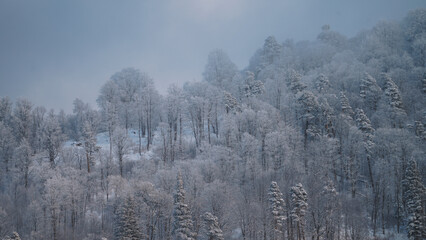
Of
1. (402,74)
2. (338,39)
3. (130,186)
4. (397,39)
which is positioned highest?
(338,39)

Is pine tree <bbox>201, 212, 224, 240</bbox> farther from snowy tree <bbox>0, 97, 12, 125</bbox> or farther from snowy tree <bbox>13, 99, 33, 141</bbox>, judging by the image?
snowy tree <bbox>0, 97, 12, 125</bbox>

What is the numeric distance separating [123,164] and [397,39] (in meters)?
70.9

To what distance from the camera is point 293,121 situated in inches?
2092

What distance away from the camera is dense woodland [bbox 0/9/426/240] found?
111 feet

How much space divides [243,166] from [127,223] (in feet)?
57.2

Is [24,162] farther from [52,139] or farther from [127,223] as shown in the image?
[127,223]

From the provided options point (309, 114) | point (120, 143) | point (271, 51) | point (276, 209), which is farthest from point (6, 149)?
point (271, 51)

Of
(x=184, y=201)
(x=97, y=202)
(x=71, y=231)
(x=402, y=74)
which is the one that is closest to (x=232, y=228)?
(x=184, y=201)

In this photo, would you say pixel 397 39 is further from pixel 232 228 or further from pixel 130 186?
pixel 130 186

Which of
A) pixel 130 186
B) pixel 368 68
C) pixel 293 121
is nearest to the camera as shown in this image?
pixel 130 186

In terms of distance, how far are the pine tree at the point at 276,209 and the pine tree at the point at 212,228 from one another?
19.6 ft

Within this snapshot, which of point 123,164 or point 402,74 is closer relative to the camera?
point 123,164

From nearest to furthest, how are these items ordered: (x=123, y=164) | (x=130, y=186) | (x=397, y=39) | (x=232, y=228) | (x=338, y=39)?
(x=232, y=228) < (x=130, y=186) < (x=123, y=164) < (x=397, y=39) < (x=338, y=39)

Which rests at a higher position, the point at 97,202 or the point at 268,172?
the point at 268,172
